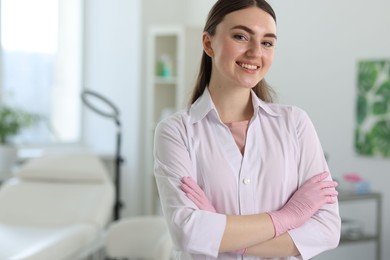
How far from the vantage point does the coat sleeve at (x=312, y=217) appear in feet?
4.38

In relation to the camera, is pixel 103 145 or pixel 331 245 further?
pixel 103 145

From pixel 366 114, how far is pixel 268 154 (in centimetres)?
135

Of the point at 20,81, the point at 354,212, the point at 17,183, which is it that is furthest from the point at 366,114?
the point at 20,81

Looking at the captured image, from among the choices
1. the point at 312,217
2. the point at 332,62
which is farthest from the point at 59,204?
the point at 312,217

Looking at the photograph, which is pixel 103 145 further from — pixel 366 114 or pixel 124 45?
pixel 366 114

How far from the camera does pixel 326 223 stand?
1.36 m

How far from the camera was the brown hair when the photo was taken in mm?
1382

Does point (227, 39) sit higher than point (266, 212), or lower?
higher

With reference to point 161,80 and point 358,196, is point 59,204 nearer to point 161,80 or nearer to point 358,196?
point 161,80

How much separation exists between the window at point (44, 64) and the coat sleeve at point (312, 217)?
12.9 feet

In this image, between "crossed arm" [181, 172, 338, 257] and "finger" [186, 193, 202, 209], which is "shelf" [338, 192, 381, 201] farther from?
"finger" [186, 193, 202, 209]

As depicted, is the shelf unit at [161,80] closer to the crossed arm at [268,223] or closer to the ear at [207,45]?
the ear at [207,45]

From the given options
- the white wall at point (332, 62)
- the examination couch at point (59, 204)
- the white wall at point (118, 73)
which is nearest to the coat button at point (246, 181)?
the white wall at point (332, 62)

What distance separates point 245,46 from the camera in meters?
1.36
